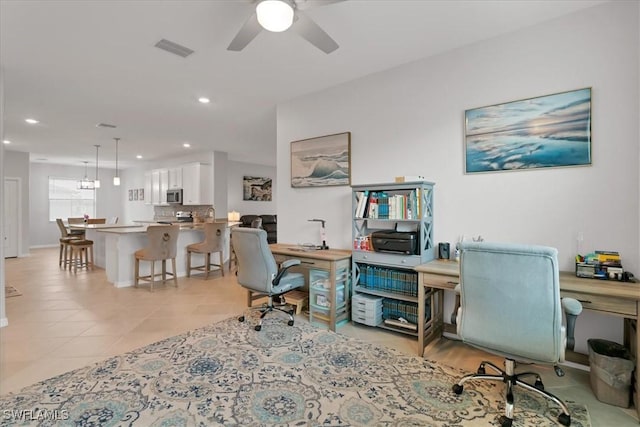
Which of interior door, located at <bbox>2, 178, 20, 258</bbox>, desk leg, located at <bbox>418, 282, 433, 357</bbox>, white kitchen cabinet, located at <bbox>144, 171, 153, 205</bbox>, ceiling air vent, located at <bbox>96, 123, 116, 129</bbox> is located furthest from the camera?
white kitchen cabinet, located at <bbox>144, 171, 153, 205</bbox>

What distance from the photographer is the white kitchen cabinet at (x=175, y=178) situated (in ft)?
27.1

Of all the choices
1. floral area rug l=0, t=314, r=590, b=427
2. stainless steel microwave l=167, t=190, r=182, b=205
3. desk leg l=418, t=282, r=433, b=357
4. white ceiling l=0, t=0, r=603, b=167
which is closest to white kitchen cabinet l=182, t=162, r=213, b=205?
stainless steel microwave l=167, t=190, r=182, b=205

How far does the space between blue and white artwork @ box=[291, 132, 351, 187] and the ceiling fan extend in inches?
62.3

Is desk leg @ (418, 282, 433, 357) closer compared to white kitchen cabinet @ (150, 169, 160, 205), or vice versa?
desk leg @ (418, 282, 433, 357)

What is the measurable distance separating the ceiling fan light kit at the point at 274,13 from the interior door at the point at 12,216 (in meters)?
9.36

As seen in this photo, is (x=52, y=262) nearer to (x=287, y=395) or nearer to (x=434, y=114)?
(x=287, y=395)

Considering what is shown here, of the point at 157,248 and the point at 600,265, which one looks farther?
the point at 157,248

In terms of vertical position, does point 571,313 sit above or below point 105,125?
below

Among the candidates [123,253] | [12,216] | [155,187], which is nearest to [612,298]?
[123,253]

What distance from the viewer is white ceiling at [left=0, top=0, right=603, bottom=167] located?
2.40 meters

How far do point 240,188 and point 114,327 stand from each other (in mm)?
6516

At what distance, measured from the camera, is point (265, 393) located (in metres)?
2.16

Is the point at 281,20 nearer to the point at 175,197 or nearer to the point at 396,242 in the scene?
the point at 396,242

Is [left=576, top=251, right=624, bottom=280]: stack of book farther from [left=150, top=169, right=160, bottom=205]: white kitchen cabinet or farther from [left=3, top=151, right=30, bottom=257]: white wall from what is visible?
[left=3, top=151, right=30, bottom=257]: white wall
